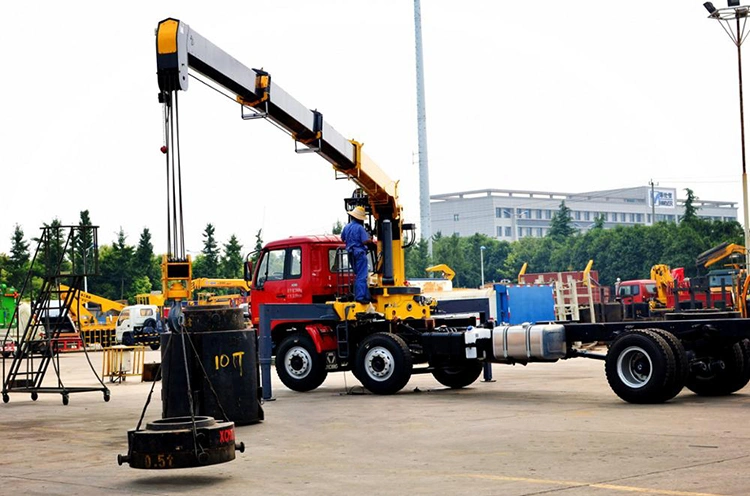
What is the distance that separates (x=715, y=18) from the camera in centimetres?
3522

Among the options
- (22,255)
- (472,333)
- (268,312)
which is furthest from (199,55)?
(22,255)

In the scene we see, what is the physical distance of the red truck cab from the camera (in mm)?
22109

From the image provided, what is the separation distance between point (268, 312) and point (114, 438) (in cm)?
610

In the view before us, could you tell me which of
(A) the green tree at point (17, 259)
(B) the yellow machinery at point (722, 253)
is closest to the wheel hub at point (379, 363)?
(B) the yellow machinery at point (722, 253)

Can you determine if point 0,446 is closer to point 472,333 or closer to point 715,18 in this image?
point 472,333

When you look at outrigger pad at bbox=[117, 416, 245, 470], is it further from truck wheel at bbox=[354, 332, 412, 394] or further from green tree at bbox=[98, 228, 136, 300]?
green tree at bbox=[98, 228, 136, 300]

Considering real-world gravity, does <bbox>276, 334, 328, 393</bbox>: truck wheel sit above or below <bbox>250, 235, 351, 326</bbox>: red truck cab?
below

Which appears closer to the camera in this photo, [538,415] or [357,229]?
[538,415]

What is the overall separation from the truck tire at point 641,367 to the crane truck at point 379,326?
19mm

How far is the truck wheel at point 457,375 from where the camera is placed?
2116 centimetres

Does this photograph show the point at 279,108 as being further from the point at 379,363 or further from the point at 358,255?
the point at 379,363

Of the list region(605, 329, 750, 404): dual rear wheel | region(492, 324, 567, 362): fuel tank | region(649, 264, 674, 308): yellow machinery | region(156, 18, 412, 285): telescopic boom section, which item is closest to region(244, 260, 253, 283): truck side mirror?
region(156, 18, 412, 285): telescopic boom section

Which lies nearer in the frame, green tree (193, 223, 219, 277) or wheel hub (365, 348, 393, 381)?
wheel hub (365, 348, 393, 381)

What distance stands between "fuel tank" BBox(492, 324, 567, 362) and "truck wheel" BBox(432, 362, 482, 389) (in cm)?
188
